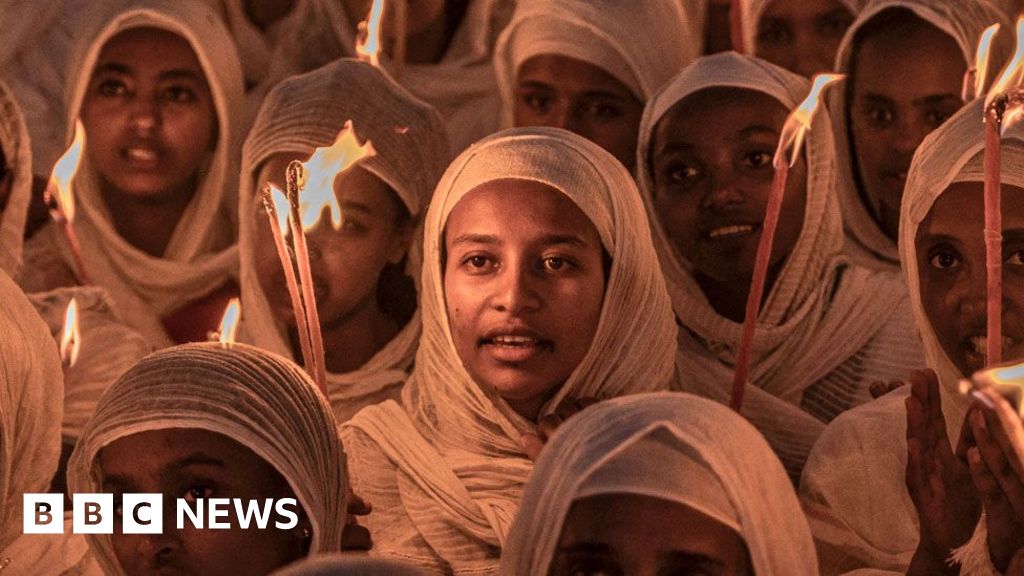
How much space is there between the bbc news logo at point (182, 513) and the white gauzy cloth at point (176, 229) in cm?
195

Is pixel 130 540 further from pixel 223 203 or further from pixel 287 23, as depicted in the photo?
pixel 287 23

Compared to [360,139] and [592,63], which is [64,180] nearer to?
[360,139]

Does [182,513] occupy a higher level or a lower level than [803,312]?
lower

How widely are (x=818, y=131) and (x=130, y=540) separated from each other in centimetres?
208

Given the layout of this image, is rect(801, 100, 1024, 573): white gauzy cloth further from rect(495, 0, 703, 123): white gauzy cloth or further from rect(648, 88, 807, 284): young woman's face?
rect(495, 0, 703, 123): white gauzy cloth

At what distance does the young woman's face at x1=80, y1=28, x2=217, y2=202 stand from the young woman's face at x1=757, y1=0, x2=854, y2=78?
4.49 feet

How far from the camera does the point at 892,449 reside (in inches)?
207

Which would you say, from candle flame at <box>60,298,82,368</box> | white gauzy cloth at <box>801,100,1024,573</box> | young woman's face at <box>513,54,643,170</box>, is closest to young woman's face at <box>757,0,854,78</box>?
young woman's face at <box>513,54,643,170</box>

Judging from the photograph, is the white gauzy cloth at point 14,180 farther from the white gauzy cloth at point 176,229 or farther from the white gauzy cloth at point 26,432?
the white gauzy cloth at point 26,432

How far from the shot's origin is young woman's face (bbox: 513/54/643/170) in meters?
6.25

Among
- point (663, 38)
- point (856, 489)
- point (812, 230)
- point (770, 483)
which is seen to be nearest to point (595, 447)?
point (770, 483)

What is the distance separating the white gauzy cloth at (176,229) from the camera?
6703 mm

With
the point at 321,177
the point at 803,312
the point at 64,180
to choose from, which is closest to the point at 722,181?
the point at 803,312

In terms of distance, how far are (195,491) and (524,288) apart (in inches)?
31.7
